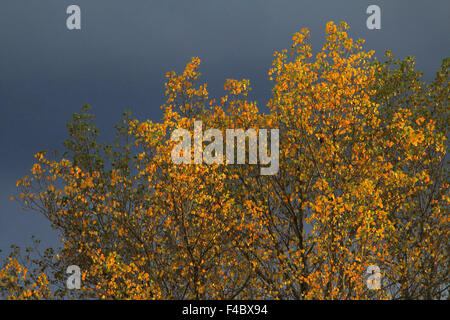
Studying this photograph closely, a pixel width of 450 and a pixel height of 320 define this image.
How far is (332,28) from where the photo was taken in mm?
25281

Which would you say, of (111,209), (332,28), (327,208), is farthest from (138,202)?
(332,28)

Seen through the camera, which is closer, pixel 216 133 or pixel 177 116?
pixel 177 116

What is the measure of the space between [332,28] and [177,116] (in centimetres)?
853

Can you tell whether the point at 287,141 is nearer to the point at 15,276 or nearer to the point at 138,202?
the point at 138,202

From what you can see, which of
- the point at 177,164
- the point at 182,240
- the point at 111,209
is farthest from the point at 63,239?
the point at 177,164

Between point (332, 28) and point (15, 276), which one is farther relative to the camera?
point (332, 28)

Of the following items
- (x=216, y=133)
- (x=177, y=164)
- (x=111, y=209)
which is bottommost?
(x=111, y=209)

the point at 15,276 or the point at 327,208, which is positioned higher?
the point at 327,208

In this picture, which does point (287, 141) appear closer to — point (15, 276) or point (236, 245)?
point (236, 245)
